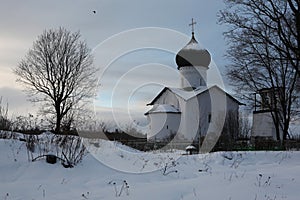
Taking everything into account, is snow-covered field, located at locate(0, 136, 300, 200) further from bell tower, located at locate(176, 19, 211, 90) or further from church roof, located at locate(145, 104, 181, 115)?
bell tower, located at locate(176, 19, 211, 90)

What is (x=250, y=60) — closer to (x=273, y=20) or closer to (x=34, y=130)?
(x=273, y=20)

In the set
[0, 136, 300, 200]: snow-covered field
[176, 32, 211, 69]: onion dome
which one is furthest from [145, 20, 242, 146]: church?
[0, 136, 300, 200]: snow-covered field

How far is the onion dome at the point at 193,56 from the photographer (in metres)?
38.2

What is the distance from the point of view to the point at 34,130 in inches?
507

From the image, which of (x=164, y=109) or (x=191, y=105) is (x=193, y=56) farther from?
(x=164, y=109)

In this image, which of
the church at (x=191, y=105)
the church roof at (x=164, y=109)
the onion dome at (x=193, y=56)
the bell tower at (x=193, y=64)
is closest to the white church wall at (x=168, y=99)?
the church at (x=191, y=105)

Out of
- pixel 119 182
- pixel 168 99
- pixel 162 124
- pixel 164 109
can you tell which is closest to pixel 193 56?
pixel 168 99

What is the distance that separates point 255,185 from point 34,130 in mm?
8769

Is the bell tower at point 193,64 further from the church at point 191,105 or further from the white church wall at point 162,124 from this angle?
the white church wall at point 162,124

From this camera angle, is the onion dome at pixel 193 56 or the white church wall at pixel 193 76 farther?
the white church wall at pixel 193 76

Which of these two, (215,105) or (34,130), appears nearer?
(34,130)

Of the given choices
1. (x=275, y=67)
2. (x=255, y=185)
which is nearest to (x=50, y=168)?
(x=255, y=185)

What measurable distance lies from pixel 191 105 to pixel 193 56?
17.5 ft

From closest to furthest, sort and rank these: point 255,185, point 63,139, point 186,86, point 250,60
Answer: point 255,185 → point 63,139 → point 250,60 → point 186,86
